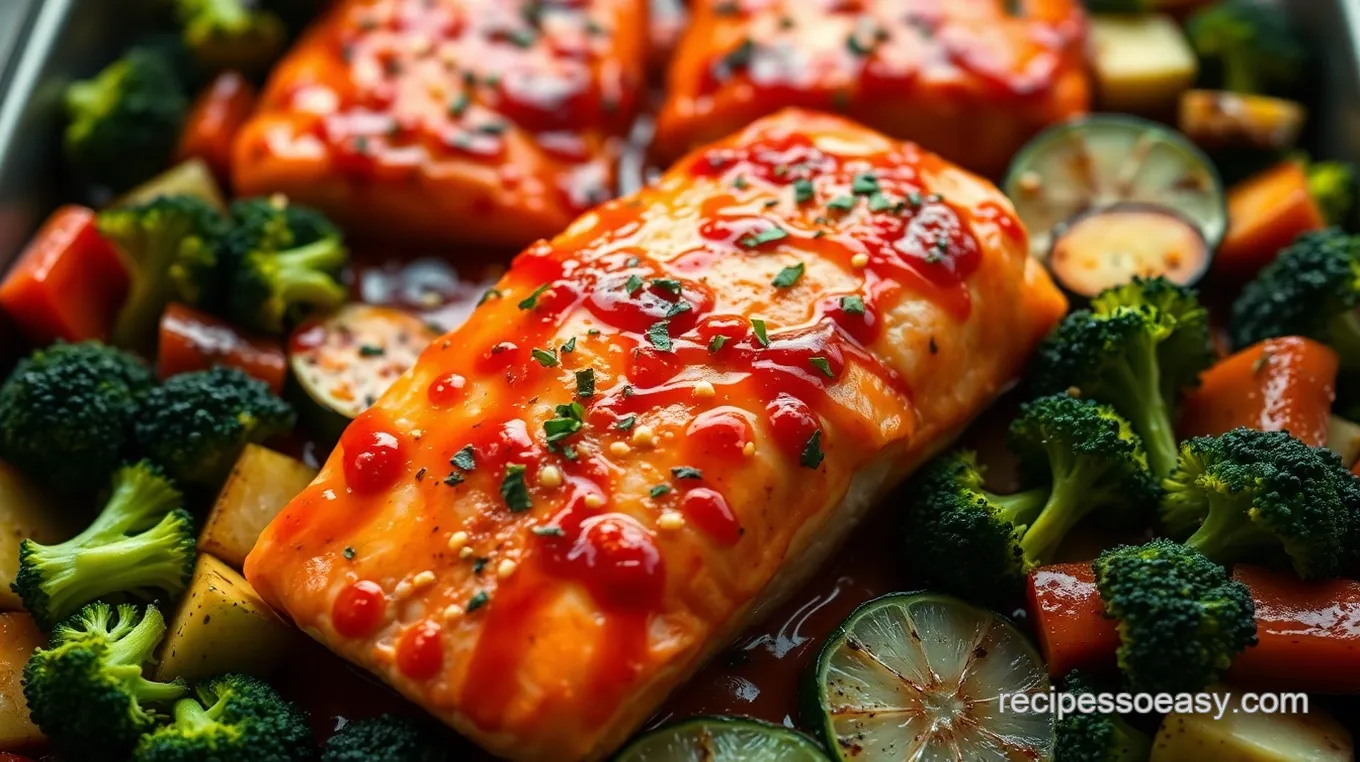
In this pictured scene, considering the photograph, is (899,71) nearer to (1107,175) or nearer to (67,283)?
(1107,175)

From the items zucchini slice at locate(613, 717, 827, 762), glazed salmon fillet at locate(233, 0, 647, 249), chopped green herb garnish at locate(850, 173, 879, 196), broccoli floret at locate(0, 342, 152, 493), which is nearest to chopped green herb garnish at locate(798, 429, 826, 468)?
zucchini slice at locate(613, 717, 827, 762)

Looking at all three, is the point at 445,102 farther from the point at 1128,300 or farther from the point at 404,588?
the point at 1128,300

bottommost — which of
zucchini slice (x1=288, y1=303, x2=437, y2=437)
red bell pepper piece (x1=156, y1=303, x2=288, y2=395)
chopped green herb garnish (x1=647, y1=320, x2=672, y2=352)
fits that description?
zucchini slice (x1=288, y1=303, x2=437, y2=437)

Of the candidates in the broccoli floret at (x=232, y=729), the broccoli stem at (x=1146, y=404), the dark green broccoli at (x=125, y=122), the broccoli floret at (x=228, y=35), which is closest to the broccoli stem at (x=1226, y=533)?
the broccoli stem at (x=1146, y=404)

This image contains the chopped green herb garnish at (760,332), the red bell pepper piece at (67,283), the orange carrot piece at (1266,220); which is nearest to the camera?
the chopped green herb garnish at (760,332)

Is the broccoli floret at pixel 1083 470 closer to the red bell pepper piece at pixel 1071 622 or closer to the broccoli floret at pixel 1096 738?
the red bell pepper piece at pixel 1071 622

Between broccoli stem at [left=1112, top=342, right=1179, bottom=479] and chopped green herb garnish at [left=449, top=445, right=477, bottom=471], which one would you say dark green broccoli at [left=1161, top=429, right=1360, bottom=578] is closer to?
broccoli stem at [left=1112, top=342, right=1179, bottom=479]

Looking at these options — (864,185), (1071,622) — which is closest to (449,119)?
(864,185)
